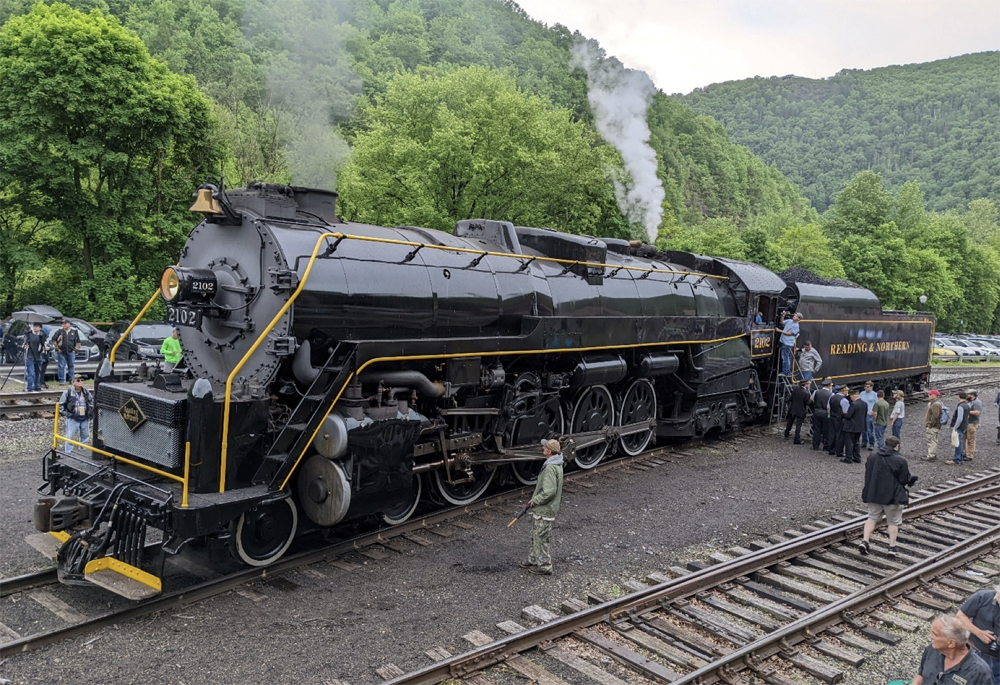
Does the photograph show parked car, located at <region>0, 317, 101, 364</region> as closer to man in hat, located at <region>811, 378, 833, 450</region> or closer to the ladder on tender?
the ladder on tender

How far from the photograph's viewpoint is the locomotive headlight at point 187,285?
7309 millimetres

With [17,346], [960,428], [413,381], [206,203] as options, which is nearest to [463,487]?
[413,381]

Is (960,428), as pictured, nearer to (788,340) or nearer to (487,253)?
(788,340)

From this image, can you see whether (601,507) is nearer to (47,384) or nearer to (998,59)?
(47,384)

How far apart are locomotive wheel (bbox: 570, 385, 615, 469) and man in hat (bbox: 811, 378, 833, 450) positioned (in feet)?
16.7

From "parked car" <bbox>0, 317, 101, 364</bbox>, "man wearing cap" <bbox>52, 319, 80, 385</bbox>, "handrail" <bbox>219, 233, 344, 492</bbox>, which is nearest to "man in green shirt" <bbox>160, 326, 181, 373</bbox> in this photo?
"handrail" <bbox>219, 233, 344, 492</bbox>

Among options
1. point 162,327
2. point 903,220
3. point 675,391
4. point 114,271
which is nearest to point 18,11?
point 114,271

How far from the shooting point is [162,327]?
20.6 m

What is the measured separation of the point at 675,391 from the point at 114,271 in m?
19.5

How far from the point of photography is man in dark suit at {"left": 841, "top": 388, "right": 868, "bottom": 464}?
1338 cm

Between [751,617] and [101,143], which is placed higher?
[101,143]

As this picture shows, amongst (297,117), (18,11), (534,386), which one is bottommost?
(534,386)

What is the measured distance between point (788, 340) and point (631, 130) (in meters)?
6.39

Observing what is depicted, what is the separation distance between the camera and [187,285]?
24.0 feet
